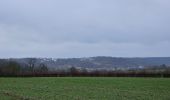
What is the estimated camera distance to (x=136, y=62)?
121 meters

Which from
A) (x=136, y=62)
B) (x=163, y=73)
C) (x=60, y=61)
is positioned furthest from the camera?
(x=60, y=61)

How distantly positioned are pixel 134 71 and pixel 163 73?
8352 mm

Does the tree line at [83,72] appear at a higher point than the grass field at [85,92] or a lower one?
higher

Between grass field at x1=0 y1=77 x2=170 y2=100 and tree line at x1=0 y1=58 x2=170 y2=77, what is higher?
tree line at x1=0 y1=58 x2=170 y2=77

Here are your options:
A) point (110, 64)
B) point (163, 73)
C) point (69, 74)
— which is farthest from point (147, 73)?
Result: point (110, 64)

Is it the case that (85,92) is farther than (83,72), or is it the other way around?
(83,72)

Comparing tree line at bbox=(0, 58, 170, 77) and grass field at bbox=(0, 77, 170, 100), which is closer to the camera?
grass field at bbox=(0, 77, 170, 100)

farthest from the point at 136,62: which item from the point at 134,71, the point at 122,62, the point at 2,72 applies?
the point at 2,72

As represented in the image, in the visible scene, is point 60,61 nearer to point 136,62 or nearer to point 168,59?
point 136,62

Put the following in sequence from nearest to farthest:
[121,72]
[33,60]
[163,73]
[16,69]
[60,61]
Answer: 1. [163,73]
2. [121,72]
3. [16,69]
4. [33,60]
5. [60,61]

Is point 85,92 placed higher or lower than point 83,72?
lower

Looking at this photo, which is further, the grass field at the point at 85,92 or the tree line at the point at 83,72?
the tree line at the point at 83,72

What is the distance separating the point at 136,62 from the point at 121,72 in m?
45.3

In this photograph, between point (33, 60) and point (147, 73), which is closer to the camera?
point (147, 73)
